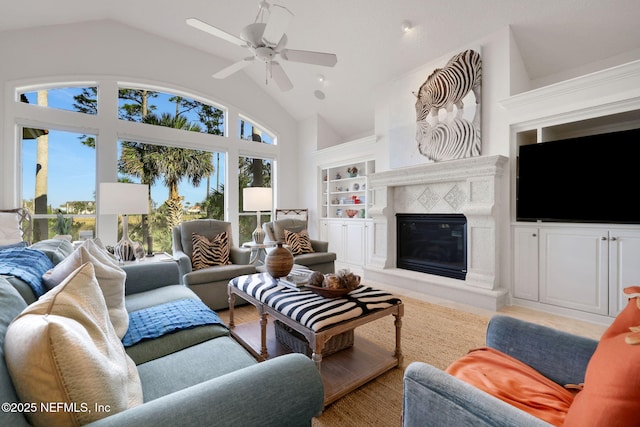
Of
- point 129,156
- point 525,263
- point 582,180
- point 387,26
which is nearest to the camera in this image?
point 582,180

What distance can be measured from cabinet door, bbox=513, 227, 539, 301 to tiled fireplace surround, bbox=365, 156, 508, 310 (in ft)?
0.60

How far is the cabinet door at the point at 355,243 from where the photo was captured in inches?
205

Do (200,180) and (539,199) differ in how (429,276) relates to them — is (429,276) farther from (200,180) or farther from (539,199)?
(200,180)

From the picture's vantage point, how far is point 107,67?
13.5ft

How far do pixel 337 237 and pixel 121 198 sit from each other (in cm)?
378

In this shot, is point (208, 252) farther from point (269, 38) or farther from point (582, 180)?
point (582, 180)

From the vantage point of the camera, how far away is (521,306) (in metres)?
3.23

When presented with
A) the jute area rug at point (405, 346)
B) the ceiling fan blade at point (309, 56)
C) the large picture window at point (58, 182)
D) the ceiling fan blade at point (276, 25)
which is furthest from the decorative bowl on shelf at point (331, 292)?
the large picture window at point (58, 182)

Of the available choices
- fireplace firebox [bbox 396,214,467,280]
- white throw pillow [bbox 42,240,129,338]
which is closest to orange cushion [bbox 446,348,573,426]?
white throw pillow [bbox 42,240,129,338]

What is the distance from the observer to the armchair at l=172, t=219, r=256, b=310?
295cm

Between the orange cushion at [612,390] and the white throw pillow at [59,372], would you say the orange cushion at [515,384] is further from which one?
the white throw pillow at [59,372]

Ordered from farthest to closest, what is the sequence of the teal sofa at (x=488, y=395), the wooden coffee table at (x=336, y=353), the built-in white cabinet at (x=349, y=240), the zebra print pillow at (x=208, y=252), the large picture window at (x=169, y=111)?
the built-in white cabinet at (x=349, y=240) < the large picture window at (x=169, y=111) < the zebra print pillow at (x=208, y=252) < the wooden coffee table at (x=336, y=353) < the teal sofa at (x=488, y=395)

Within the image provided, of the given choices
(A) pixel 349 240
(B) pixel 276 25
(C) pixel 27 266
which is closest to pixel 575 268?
(A) pixel 349 240

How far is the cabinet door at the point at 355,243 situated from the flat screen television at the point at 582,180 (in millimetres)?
2514
